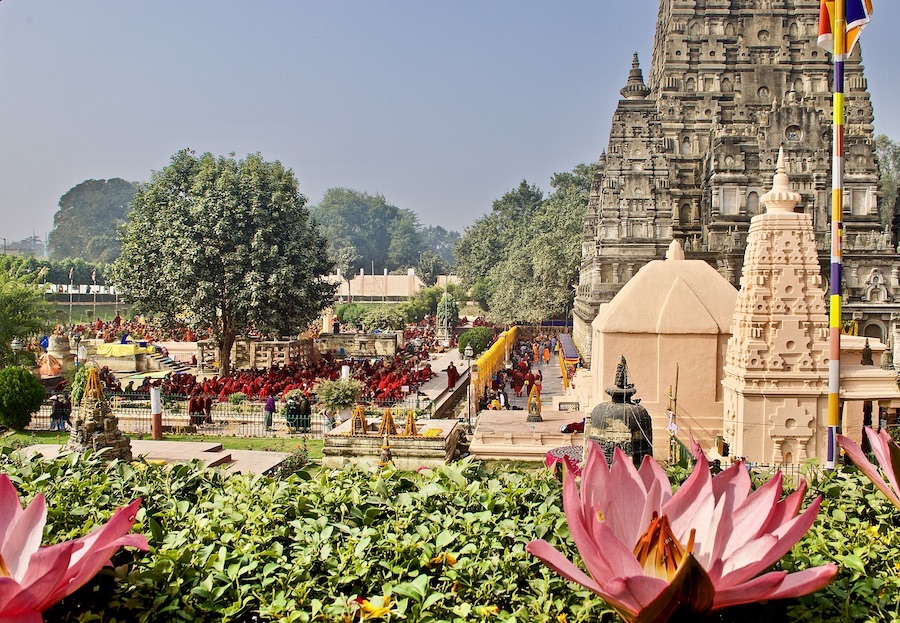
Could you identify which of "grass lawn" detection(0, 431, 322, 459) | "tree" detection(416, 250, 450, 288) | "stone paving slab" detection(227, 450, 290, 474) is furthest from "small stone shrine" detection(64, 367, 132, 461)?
"tree" detection(416, 250, 450, 288)

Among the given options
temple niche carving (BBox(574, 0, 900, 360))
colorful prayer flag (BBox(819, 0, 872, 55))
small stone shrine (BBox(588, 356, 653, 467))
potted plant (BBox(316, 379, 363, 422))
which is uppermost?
temple niche carving (BBox(574, 0, 900, 360))

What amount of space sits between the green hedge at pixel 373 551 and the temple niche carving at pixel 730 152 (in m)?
26.3

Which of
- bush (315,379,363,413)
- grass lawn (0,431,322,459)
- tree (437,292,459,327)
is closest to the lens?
grass lawn (0,431,322,459)

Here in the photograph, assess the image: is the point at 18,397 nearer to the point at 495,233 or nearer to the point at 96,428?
the point at 96,428

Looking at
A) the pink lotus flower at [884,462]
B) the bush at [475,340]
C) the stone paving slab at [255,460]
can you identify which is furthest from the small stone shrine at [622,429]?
the bush at [475,340]

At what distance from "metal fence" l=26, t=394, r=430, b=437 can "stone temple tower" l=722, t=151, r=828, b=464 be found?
11.1 m

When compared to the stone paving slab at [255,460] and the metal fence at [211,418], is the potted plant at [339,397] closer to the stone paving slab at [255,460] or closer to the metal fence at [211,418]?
the metal fence at [211,418]

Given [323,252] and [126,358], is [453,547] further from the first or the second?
[126,358]

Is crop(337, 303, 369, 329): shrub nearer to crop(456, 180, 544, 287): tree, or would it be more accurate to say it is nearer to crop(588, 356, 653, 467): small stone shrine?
crop(456, 180, 544, 287): tree

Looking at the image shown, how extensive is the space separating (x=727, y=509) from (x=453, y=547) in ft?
4.57

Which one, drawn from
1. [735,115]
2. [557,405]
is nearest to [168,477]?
[557,405]

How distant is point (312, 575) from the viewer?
3.42m

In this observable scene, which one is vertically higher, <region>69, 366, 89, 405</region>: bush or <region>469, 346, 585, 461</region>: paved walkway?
<region>69, 366, 89, 405</region>: bush

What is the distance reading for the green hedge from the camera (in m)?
3.07
